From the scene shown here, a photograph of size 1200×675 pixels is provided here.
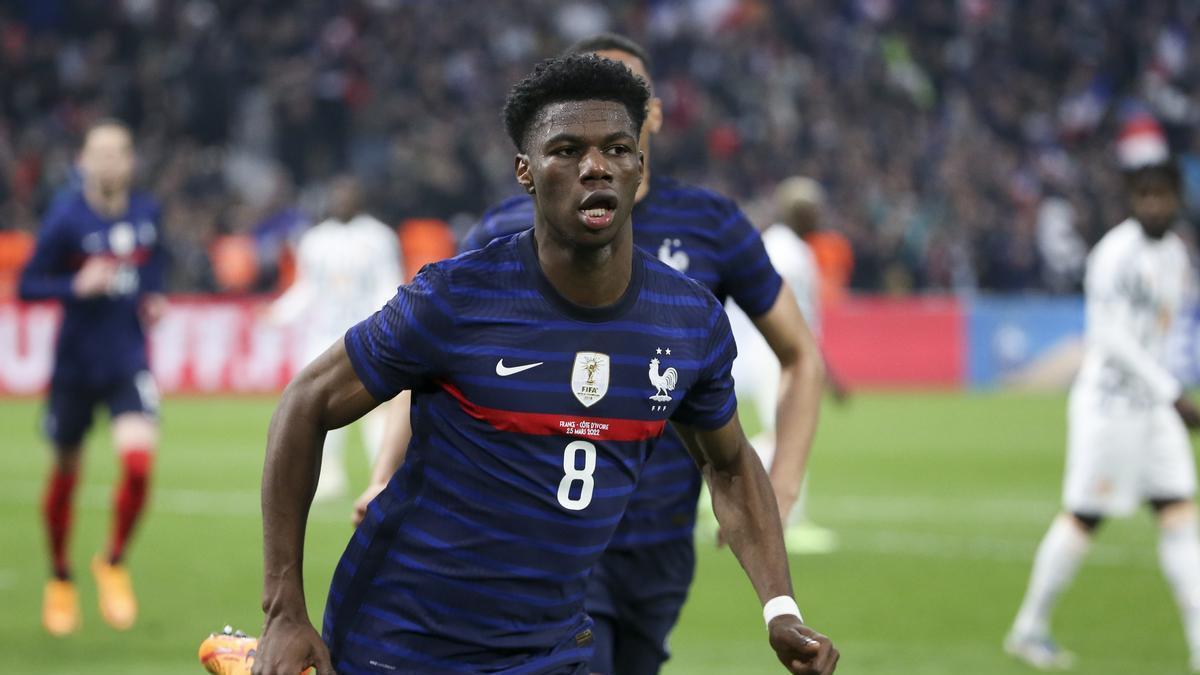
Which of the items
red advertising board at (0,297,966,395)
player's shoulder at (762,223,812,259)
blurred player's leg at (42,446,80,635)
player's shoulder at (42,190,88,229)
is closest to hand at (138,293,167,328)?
player's shoulder at (42,190,88,229)

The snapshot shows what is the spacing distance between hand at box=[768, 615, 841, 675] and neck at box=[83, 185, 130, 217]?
Answer: 21.7ft

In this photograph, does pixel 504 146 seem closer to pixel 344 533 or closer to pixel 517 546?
pixel 344 533

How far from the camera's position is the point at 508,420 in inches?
140

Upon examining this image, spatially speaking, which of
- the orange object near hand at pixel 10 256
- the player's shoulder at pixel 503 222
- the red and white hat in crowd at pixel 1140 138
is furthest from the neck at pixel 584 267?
the red and white hat in crowd at pixel 1140 138

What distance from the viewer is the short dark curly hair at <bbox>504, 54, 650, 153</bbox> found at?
3568 mm

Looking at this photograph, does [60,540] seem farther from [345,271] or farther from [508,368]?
[508,368]

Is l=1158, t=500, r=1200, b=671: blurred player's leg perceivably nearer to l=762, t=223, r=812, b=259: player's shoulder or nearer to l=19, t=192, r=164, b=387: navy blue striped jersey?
l=762, t=223, r=812, b=259: player's shoulder

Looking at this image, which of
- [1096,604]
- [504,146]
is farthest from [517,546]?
[504,146]

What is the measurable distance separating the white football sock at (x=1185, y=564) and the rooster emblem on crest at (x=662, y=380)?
16.5ft

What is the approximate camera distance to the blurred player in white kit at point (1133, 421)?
26.2 ft

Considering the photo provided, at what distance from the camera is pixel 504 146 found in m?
27.1

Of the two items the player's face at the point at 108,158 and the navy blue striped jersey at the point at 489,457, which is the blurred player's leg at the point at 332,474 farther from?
the navy blue striped jersey at the point at 489,457

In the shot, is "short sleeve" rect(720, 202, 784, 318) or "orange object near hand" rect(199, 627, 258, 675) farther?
"short sleeve" rect(720, 202, 784, 318)

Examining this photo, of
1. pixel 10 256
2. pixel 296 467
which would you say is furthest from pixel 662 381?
pixel 10 256
